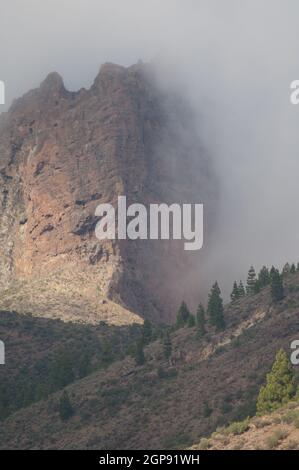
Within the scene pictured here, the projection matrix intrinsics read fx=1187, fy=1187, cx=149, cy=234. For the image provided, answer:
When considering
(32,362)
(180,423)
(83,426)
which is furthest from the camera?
(32,362)

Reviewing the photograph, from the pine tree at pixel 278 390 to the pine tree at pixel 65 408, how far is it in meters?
31.7

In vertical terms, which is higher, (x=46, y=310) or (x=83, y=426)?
(x=46, y=310)

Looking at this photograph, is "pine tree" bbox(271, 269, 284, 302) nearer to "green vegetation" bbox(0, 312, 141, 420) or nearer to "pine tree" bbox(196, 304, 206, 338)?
"pine tree" bbox(196, 304, 206, 338)

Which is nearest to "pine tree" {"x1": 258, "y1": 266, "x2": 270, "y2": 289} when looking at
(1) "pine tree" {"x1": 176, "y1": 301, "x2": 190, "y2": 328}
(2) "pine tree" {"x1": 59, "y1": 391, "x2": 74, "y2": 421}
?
(1) "pine tree" {"x1": 176, "y1": 301, "x2": 190, "y2": 328}

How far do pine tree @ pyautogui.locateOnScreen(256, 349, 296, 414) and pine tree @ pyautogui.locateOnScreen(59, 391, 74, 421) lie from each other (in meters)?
31.7

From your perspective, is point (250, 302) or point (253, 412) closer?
point (253, 412)

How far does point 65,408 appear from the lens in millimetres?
121562

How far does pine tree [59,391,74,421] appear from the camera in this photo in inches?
4769

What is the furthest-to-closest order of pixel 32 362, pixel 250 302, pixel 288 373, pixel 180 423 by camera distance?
pixel 32 362 < pixel 250 302 < pixel 180 423 < pixel 288 373

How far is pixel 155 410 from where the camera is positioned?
114188 millimetres

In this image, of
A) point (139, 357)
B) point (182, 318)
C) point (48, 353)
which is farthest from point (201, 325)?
point (48, 353)

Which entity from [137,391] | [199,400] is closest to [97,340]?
[137,391]
